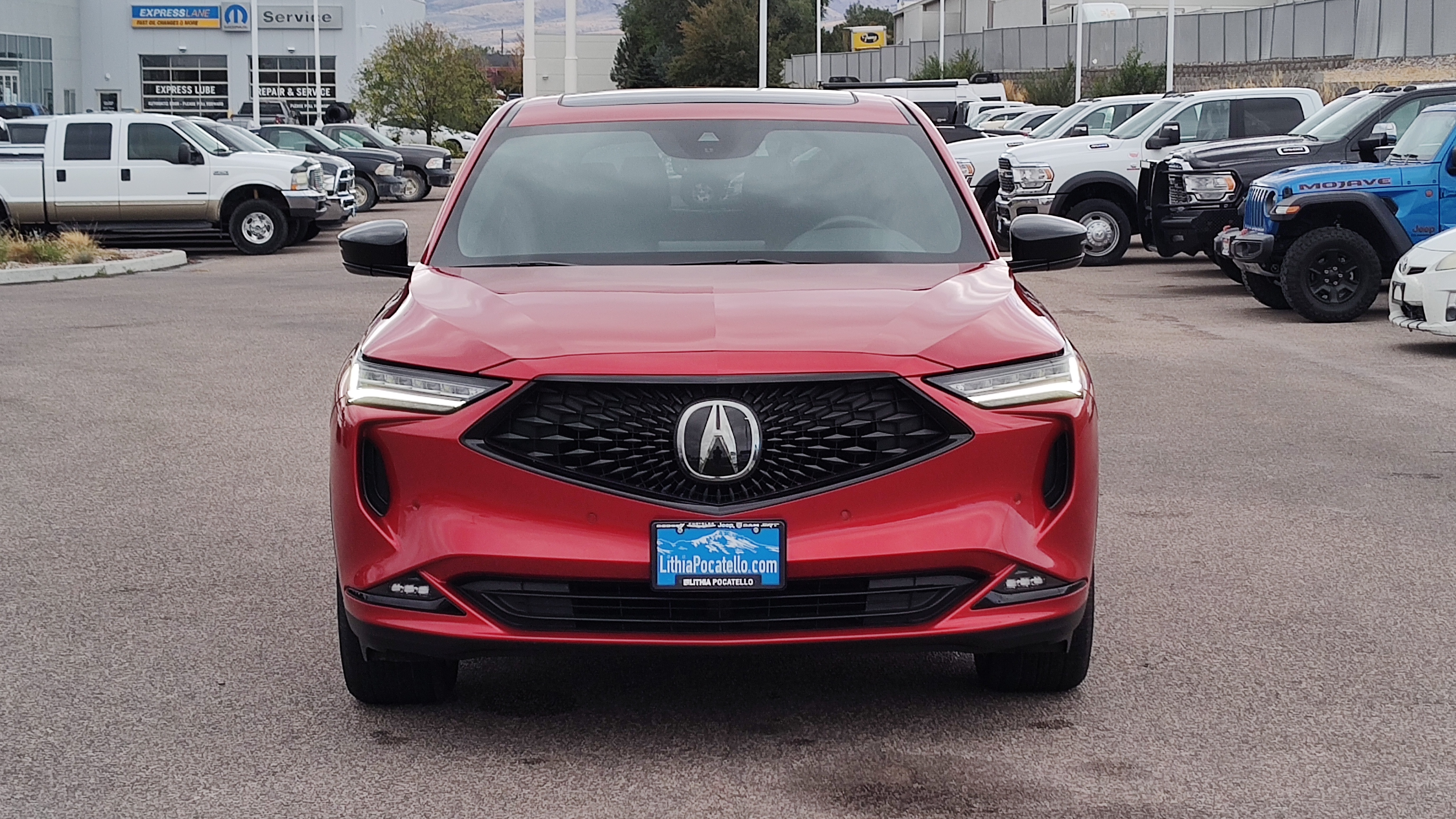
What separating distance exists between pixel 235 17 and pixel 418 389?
8752 cm

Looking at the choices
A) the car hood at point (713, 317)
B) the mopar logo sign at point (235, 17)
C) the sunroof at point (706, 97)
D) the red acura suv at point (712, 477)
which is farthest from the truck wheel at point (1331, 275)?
the mopar logo sign at point (235, 17)

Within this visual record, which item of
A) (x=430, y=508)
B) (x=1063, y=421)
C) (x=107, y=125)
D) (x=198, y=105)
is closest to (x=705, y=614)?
(x=430, y=508)

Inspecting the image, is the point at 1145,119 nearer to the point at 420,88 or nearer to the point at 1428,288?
the point at 1428,288

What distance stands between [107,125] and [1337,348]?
16.3 meters

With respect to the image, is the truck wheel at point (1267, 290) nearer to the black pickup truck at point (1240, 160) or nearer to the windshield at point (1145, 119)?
the black pickup truck at point (1240, 160)

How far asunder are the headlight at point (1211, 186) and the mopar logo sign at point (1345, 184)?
2.97 m

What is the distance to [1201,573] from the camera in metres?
6.62

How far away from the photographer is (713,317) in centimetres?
459

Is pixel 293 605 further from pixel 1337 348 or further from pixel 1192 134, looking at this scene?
pixel 1192 134

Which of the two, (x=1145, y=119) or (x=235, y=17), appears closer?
(x=1145, y=119)

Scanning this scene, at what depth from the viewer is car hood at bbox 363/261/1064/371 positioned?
174 inches

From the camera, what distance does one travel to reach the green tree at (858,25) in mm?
130250

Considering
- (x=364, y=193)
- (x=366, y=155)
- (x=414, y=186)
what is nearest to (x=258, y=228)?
(x=364, y=193)

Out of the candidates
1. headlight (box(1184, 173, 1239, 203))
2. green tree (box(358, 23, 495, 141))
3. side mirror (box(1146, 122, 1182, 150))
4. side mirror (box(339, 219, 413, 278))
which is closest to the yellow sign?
green tree (box(358, 23, 495, 141))
